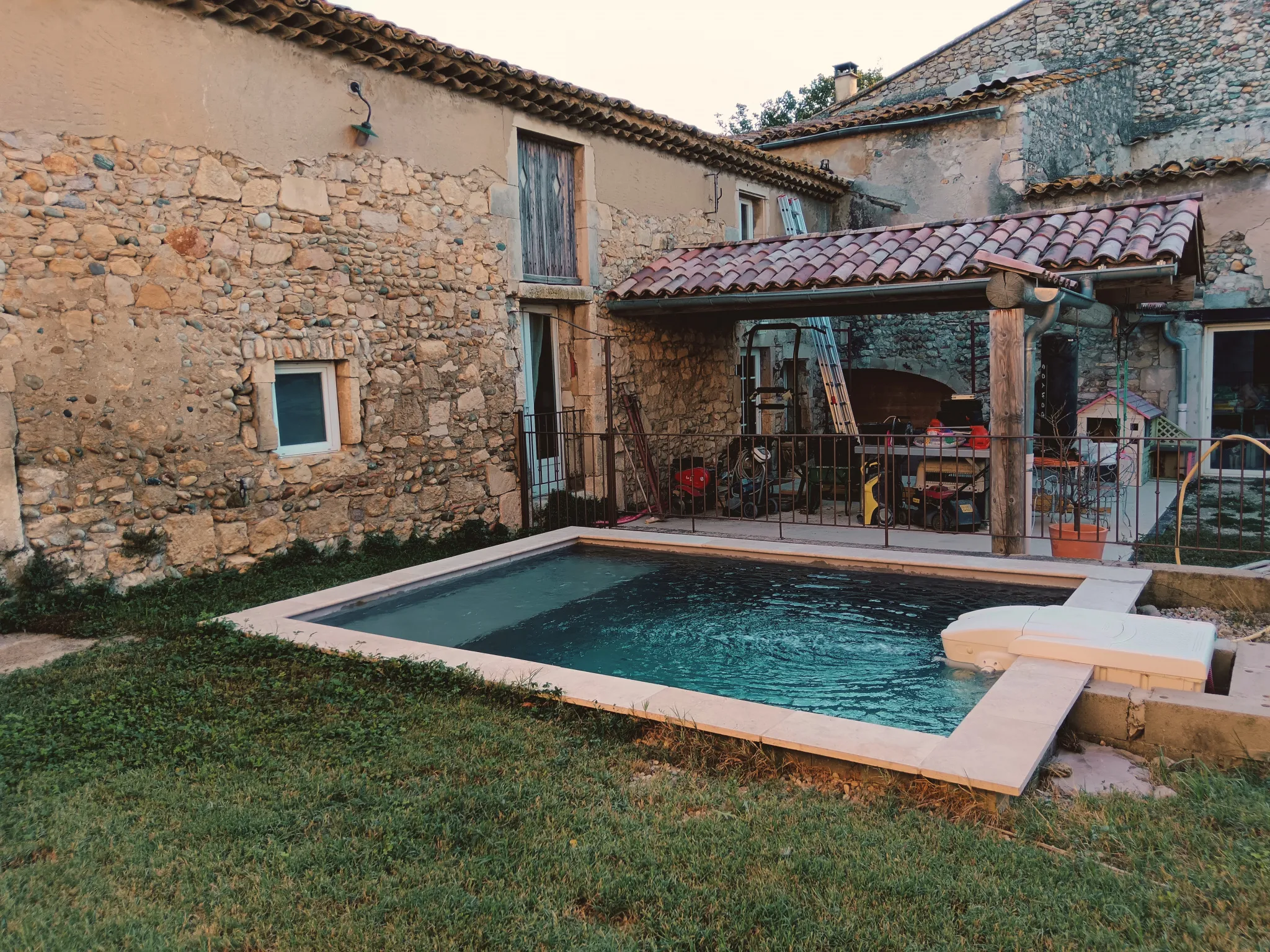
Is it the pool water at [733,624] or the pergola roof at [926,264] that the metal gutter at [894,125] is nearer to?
the pergola roof at [926,264]

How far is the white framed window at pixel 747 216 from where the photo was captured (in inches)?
509

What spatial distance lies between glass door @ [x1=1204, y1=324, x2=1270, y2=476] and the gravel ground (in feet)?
25.8

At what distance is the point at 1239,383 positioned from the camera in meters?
12.0

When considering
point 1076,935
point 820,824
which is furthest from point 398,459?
point 1076,935

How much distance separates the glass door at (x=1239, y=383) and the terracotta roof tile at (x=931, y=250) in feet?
16.1

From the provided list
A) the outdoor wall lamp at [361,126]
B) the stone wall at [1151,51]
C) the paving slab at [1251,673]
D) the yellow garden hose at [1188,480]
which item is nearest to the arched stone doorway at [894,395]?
the stone wall at [1151,51]

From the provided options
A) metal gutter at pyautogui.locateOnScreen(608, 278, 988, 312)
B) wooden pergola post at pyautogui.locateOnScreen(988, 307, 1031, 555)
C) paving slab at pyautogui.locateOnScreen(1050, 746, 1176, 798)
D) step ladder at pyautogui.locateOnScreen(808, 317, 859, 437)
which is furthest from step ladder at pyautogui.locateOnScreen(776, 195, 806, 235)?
paving slab at pyautogui.locateOnScreen(1050, 746, 1176, 798)

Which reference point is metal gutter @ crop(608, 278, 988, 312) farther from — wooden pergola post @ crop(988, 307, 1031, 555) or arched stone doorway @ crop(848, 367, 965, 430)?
arched stone doorway @ crop(848, 367, 965, 430)

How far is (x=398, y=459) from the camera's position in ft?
26.3

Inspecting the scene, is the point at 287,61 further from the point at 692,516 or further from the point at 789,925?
the point at 789,925

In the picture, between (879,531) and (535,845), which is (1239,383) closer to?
(879,531)

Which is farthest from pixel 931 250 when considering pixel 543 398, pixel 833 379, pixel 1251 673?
pixel 1251 673

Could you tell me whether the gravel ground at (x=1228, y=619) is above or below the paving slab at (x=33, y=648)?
below

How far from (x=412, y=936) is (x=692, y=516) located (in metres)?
6.10
